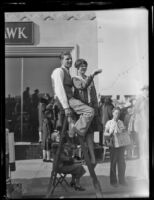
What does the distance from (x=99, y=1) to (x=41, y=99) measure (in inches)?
28.0

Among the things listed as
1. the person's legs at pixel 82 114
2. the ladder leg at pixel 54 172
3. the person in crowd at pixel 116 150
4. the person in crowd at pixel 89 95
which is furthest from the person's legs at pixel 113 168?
the ladder leg at pixel 54 172

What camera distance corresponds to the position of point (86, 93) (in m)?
2.45

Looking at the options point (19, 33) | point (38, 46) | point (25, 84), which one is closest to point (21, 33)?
point (19, 33)

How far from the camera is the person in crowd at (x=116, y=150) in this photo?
8.02ft

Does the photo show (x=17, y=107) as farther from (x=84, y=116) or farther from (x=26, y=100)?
(x=84, y=116)

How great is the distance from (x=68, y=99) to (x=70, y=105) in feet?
0.13

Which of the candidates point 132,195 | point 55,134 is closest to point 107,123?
point 55,134

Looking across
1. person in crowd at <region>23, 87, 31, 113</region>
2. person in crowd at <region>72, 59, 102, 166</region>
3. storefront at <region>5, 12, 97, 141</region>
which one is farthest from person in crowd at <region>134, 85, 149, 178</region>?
person in crowd at <region>23, 87, 31, 113</region>

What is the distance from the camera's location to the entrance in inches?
94.8

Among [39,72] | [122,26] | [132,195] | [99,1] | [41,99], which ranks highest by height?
[99,1]

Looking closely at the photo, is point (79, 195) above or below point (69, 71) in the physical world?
below

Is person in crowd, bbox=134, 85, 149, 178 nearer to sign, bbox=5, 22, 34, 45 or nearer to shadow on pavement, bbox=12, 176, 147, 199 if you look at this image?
shadow on pavement, bbox=12, 176, 147, 199

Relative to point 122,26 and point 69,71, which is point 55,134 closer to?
point 69,71

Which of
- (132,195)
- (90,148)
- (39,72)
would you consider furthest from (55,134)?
(132,195)
